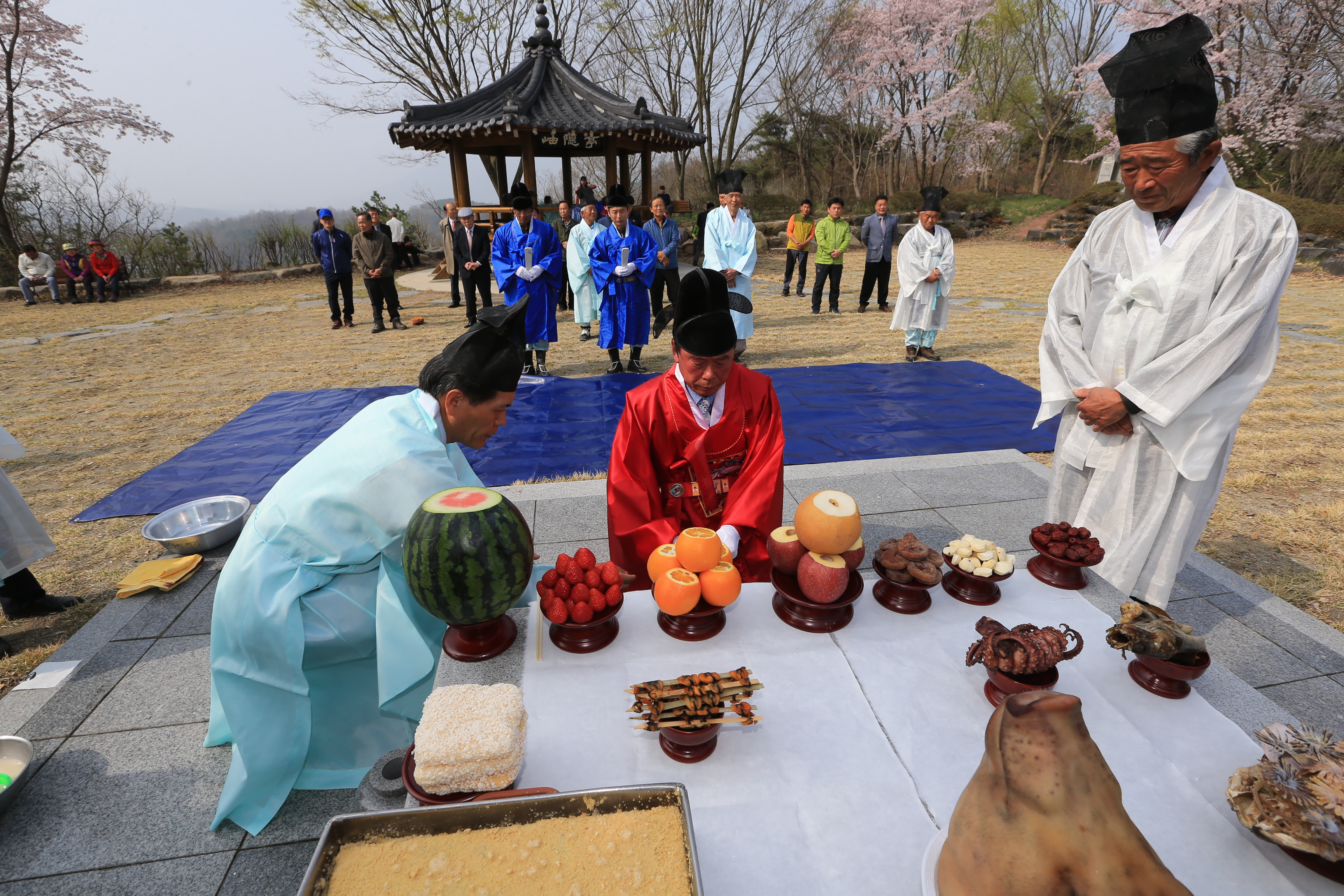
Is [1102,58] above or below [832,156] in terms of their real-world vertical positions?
above

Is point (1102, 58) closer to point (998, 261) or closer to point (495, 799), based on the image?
point (998, 261)

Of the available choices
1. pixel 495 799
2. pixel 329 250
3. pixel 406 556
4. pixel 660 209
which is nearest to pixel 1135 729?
pixel 495 799

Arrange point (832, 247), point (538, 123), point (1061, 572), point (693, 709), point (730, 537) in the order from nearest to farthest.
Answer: point (693, 709)
point (1061, 572)
point (730, 537)
point (538, 123)
point (832, 247)

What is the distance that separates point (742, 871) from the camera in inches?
45.9

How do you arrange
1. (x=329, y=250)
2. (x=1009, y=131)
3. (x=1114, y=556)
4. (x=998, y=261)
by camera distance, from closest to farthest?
(x=1114, y=556)
(x=329, y=250)
(x=998, y=261)
(x=1009, y=131)

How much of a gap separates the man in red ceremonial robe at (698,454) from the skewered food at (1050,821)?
152cm

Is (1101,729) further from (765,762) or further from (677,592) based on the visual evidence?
(677,592)

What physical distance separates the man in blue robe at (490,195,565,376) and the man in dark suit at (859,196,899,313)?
5872 millimetres

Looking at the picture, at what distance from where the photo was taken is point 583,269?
9.55 m

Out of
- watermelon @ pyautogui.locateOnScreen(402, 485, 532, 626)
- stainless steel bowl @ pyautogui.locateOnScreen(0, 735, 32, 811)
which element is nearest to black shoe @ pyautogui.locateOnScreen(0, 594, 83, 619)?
stainless steel bowl @ pyautogui.locateOnScreen(0, 735, 32, 811)

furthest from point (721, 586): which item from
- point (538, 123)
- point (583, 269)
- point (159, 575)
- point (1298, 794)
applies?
point (538, 123)

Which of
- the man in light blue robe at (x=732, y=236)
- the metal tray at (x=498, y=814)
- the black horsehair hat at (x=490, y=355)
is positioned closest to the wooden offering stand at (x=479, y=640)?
the metal tray at (x=498, y=814)

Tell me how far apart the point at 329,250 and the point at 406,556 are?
11759mm

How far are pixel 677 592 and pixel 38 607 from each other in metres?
4.16
